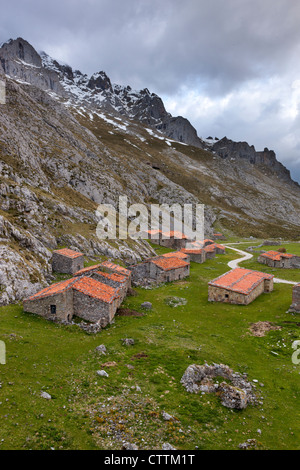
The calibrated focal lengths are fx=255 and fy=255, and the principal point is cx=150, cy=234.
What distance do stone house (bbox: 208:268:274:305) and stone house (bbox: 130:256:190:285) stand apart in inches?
504

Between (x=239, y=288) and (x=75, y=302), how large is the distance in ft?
81.0

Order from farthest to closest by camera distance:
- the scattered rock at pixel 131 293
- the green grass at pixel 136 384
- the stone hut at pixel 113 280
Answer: the scattered rock at pixel 131 293, the stone hut at pixel 113 280, the green grass at pixel 136 384

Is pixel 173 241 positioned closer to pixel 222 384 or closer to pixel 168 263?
pixel 168 263

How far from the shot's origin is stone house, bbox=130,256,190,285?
52.7 m

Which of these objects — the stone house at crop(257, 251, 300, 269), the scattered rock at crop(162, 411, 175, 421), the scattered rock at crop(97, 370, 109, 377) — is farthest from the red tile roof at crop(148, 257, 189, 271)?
the scattered rock at crop(162, 411, 175, 421)

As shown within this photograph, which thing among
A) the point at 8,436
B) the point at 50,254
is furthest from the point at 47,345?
the point at 50,254

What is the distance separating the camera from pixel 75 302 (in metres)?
28.5

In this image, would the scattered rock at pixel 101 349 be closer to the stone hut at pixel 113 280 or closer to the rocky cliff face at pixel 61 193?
the rocky cliff face at pixel 61 193

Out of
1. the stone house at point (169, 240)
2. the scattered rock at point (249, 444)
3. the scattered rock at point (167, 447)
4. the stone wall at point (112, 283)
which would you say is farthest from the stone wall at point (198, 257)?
the scattered rock at point (167, 447)

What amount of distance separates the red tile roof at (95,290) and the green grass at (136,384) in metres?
3.17

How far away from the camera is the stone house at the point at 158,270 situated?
2074 inches
